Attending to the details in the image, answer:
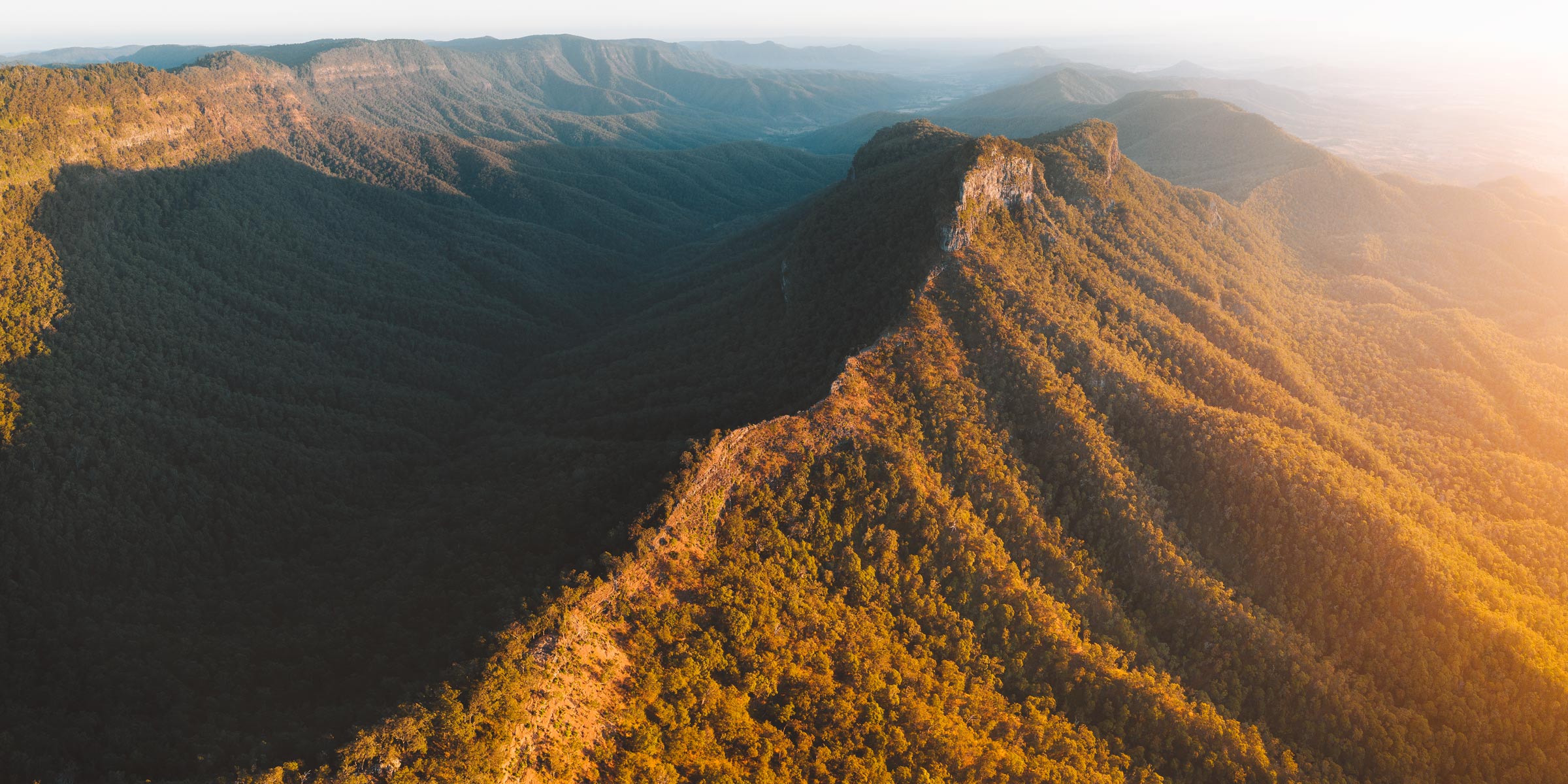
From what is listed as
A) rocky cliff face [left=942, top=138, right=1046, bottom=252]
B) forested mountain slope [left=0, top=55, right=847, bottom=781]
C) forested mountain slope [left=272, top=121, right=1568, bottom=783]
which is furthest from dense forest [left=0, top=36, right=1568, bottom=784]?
rocky cliff face [left=942, top=138, right=1046, bottom=252]

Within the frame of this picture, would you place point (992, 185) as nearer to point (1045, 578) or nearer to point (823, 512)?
point (1045, 578)

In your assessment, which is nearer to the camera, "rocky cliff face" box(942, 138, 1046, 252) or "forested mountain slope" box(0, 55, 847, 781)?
"forested mountain slope" box(0, 55, 847, 781)

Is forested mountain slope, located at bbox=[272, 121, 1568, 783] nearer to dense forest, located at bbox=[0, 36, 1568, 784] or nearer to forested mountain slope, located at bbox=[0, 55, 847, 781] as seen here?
dense forest, located at bbox=[0, 36, 1568, 784]

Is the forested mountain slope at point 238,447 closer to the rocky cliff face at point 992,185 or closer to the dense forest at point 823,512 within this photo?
the dense forest at point 823,512

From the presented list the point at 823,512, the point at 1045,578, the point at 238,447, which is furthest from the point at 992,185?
the point at 238,447

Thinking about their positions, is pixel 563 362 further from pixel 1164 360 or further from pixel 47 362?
pixel 1164 360

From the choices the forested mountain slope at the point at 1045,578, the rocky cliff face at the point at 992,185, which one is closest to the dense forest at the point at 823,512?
the forested mountain slope at the point at 1045,578

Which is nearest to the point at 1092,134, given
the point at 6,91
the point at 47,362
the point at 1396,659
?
the point at 1396,659
